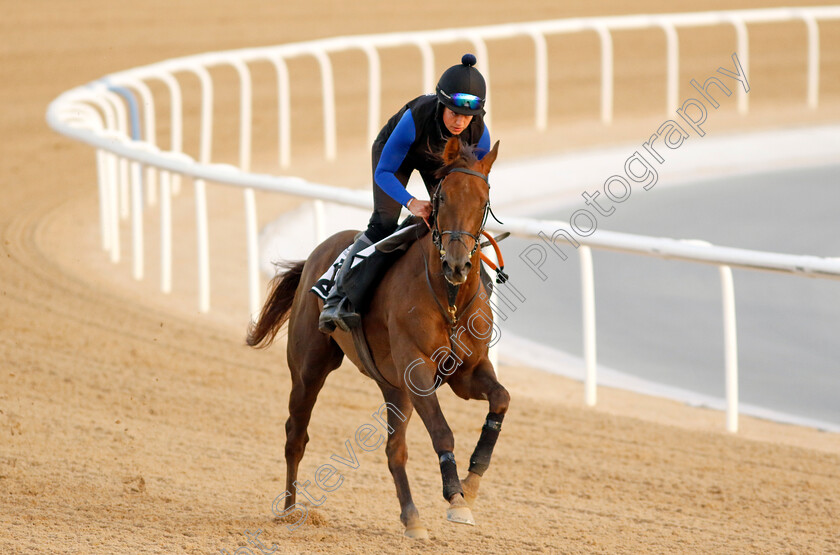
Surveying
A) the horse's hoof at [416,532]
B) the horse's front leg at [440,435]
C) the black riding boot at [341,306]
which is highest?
the black riding boot at [341,306]

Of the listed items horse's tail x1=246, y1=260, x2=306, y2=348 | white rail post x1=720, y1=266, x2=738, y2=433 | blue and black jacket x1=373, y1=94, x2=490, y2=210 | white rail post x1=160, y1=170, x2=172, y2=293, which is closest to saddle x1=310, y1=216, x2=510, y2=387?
blue and black jacket x1=373, y1=94, x2=490, y2=210

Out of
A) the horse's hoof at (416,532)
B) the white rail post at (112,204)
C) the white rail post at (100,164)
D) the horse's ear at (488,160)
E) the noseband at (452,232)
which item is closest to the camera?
the noseband at (452,232)

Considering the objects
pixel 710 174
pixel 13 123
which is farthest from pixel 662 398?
pixel 13 123

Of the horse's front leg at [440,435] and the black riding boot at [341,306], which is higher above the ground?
the black riding boot at [341,306]

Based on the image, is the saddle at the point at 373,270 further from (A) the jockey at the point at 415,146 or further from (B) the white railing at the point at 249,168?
(B) the white railing at the point at 249,168

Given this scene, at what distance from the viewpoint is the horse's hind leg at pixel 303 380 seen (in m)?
5.18

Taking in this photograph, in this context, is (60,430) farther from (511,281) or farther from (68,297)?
(511,281)

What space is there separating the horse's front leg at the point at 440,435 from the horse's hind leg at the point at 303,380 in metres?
0.84

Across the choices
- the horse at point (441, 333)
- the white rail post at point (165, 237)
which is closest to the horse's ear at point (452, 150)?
the horse at point (441, 333)

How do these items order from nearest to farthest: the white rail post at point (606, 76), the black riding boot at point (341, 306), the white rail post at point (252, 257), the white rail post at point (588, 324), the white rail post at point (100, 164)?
1. the black riding boot at point (341, 306)
2. the white rail post at point (588, 324)
3. the white rail post at point (252, 257)
4. the white rail post at point (100, 164)
5. the white rail post at point (606, 76)

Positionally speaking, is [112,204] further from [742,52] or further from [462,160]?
[742,52]

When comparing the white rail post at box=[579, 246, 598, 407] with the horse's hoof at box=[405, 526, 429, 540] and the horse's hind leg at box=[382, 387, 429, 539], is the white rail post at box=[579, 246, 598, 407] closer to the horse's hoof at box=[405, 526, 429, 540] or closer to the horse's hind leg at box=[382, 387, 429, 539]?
the horse's hind leg at box=[382, 387, 429, 539]

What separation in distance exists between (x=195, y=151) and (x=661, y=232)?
18.7 ft

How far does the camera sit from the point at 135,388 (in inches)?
269
